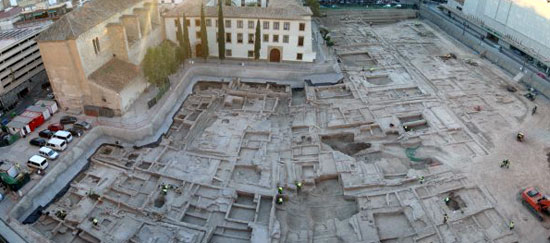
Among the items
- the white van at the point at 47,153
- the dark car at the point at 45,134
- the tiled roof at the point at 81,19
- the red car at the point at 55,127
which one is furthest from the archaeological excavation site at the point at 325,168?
the tiled roof at the point at 81,19

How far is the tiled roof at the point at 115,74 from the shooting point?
3891 centimetres

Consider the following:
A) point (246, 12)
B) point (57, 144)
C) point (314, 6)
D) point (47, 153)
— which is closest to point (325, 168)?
point (57, 144)

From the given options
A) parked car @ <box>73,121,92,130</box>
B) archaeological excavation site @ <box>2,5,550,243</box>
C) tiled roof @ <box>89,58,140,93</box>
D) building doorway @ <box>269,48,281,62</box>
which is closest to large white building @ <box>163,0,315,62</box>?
building doorway @ <box>269,48,281,62</box>

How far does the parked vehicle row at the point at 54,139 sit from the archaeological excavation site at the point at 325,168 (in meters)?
2.64

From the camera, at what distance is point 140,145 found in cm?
3797

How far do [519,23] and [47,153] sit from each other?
59886mm

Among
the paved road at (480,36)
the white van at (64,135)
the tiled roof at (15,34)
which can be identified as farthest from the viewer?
the paved road at (480,36)

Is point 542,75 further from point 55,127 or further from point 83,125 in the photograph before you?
point 55,127

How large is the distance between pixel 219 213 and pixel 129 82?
18.0 m

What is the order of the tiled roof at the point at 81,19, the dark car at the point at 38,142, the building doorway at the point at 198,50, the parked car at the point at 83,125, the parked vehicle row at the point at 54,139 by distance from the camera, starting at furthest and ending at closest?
1. the building doorway at the point at 198,50
2. the parked car at the point at 83,125
3. the tiled roof at the point at 81,19
4. the dark car at the point at 38,142
5. the parked vehicle row at the point at 54,139

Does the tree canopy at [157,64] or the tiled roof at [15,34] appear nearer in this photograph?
the tiled roof at [15,34]

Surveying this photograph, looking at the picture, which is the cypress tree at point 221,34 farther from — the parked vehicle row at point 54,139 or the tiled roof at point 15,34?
the tiled roof at point 15,34

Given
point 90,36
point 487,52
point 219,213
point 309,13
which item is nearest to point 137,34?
point 90,36

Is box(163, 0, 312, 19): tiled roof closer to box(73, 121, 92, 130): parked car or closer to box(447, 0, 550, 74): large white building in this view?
box(73, 121, 92, 130): parked car
